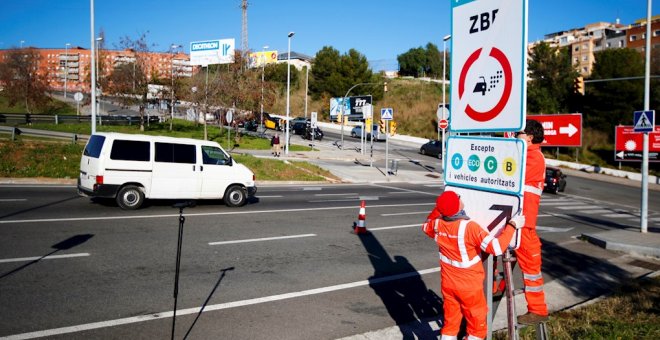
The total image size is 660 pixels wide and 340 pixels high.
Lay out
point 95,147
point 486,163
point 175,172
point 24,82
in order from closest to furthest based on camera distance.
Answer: point 486,163, point 95,147, point 175,172, point 24,82

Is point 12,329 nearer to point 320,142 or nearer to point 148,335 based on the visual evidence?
point 148,335

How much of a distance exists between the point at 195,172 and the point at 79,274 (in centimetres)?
701

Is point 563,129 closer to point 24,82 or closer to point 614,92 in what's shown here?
point 614,92

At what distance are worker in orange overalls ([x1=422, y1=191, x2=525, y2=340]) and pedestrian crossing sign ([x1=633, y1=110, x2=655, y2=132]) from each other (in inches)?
442

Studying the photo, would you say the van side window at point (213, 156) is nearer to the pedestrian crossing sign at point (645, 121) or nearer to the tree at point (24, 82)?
the pedestrian crossing sign at point (645, 121)

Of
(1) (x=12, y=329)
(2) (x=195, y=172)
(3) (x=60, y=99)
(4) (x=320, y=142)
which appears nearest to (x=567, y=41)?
(4) (x=320, y=142)

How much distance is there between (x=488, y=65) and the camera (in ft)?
12.5

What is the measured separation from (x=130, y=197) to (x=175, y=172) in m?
1.35

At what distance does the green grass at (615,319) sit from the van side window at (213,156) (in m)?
10.7

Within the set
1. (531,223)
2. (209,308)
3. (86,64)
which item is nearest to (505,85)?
(531,223)

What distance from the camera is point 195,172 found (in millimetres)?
14227

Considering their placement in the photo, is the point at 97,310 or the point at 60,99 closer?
the point at 97,310

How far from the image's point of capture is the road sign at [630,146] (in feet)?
136

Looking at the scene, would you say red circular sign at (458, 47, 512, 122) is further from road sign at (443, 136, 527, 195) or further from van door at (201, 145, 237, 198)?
van door at (201, 145, 237, 198)
